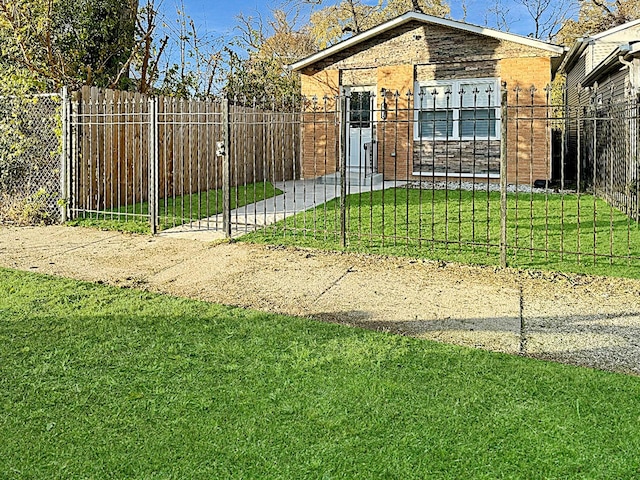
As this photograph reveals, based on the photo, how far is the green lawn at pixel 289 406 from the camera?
8.76ft

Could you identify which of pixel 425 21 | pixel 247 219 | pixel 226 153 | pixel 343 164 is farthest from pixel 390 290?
pixel 425 21

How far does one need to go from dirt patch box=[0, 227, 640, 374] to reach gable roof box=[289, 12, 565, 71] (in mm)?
10755

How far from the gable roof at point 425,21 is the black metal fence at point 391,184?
1.23 meters

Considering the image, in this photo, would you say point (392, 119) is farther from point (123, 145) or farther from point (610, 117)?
point (610, 117)

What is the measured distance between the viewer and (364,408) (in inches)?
126

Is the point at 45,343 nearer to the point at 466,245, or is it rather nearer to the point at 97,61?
the point at 466,245

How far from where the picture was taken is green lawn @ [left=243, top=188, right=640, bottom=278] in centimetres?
646

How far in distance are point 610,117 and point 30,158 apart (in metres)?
8.56

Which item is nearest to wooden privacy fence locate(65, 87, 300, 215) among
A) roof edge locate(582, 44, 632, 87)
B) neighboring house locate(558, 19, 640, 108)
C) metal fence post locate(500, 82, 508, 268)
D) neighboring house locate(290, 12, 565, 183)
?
metal fence post locate(500, 82, 508, 268)

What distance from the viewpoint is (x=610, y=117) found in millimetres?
7391

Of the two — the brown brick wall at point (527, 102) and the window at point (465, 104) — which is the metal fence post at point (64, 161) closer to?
the window at point (465, 104)

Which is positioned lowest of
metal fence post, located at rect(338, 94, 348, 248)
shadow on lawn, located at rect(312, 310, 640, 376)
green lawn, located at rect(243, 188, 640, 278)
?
shadow on lawn, located at rect(312, 310, 640, 376)

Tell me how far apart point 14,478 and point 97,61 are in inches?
496

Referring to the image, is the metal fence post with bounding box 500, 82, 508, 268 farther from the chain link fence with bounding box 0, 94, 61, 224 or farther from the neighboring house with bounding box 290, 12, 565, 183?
the neighboring house with bounding box 290, 12, 565, 183
